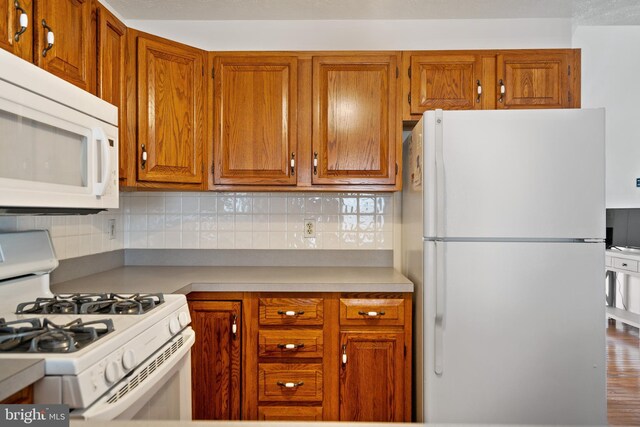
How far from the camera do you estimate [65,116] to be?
134 centimetres

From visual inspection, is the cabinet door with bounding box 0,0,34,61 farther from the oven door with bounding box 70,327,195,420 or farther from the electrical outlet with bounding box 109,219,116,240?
the electrical outlet with bounding box 109,219,116,240

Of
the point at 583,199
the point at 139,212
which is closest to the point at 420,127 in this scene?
the point at 583,199

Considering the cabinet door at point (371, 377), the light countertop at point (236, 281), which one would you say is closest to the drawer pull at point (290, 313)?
the light countertop at point (236, 281)

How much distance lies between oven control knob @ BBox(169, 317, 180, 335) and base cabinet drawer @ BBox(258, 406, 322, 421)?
0.81m

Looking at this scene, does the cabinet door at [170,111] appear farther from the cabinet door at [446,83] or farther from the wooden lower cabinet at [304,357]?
the cabinet door at [446,83]

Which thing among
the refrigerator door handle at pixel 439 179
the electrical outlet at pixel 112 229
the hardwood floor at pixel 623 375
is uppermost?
the refrigerator door handle at pixel 439 179

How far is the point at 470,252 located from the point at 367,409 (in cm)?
90

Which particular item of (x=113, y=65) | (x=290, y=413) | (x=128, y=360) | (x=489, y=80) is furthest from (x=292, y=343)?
(x=489, y=80)

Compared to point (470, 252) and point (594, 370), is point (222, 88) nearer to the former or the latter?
point (470, 252)

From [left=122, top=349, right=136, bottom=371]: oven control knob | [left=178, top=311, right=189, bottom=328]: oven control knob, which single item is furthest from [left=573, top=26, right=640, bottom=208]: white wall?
[left=122, top=349, right=136, bottom=371]: oven control knob

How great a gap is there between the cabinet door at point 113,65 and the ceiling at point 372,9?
485 millimetres

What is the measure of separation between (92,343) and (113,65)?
142 centimetres

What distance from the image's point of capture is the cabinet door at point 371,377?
2.05 metres

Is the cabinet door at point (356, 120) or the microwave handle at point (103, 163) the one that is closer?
the microwave handle at point (103, 163)
